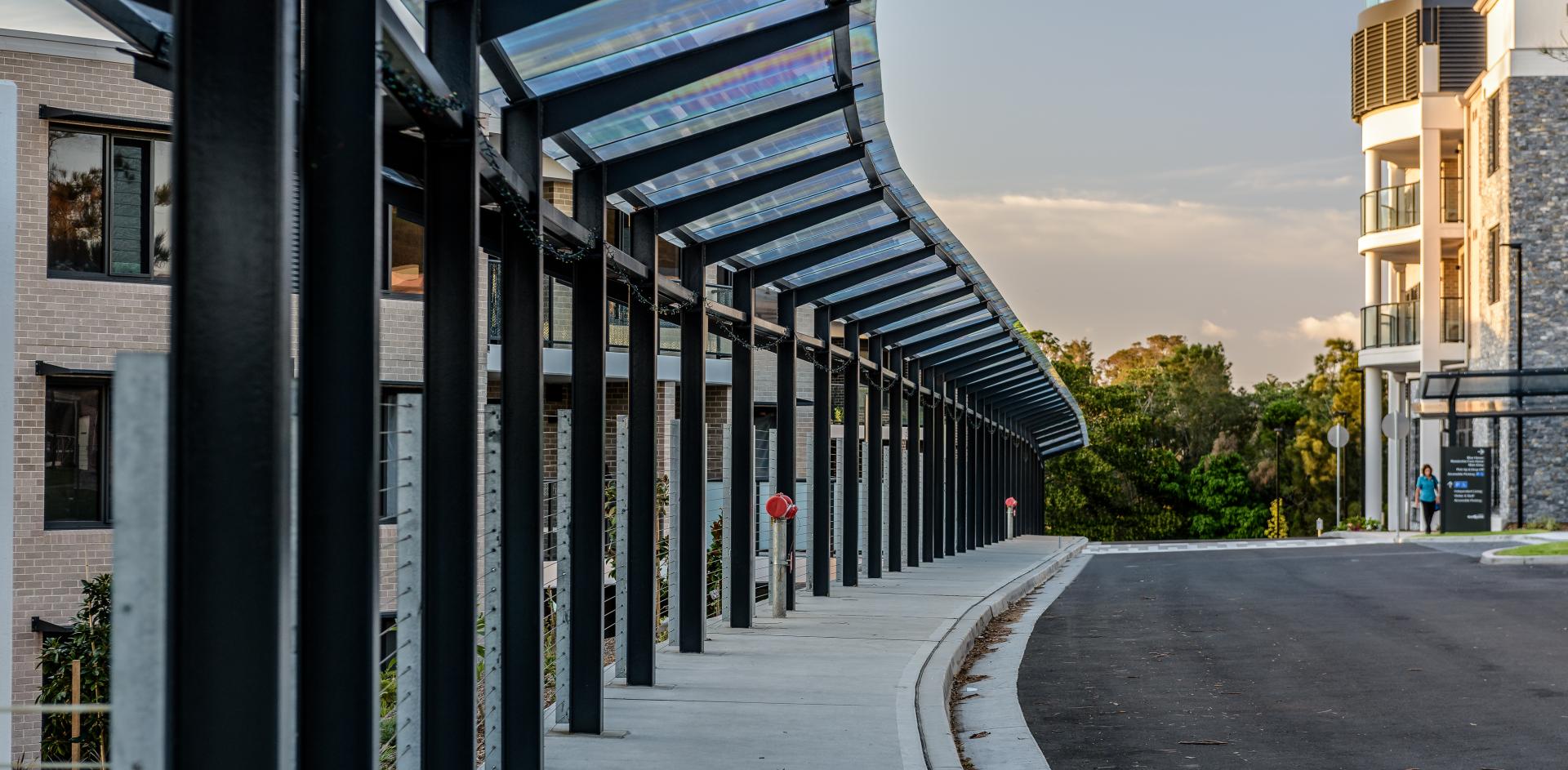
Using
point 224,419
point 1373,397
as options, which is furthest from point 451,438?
point 1373,397

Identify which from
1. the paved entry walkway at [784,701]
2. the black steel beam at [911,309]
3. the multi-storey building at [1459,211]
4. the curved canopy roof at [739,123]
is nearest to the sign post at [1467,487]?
the multi-storey building at [1459,211]

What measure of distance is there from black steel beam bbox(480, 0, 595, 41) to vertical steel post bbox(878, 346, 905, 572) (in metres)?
15.1

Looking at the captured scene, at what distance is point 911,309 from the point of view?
1916 centimetres

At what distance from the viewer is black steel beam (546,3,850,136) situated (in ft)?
25.8

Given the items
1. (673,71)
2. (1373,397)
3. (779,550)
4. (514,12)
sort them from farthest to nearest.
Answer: (1373,397) → (779,550) → (673,71) → (514,12)

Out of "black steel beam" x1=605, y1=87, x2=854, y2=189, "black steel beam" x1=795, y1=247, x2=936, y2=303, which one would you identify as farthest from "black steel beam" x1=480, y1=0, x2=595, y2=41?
"black steel beam" x1=795, y1=247, x2=936, y2=303

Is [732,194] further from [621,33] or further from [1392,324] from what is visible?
[1392,324]

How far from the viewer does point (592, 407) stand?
9016 millimetres

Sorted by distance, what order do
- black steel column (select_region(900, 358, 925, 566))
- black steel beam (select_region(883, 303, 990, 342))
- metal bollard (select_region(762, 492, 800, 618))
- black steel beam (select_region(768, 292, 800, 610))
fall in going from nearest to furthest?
metal bollard (select_region(762, 492, 800, 618)) < black steel beam (select_region(768, 292, 800, 610)) < black steel beam (select_region(883, 303, 990, 342)) < black steel column (select_region(900, 358, 925, 566))

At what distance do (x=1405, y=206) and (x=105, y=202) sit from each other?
126 ft

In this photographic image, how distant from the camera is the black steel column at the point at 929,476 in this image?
25.2 meters

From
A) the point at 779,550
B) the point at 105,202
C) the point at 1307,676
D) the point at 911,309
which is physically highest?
the point at 105,202

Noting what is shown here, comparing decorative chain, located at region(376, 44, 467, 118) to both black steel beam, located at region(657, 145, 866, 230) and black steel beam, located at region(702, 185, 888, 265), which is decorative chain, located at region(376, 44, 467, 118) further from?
black steel beam, located at region(702, 185, 888, 265)

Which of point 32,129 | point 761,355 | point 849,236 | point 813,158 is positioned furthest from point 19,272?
point 761,355
